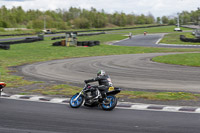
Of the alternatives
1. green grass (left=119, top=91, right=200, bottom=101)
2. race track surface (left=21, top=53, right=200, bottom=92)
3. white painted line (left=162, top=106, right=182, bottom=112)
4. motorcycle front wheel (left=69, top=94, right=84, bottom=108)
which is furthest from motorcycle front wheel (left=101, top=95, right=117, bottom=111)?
race track surface (left=21, top=53, right=200, bottom=92)

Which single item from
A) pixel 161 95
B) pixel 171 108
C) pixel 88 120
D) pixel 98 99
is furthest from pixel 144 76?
pixel 88 120

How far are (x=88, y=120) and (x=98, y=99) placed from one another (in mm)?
1487

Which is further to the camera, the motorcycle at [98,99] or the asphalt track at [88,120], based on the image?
the motorcycle at [98,99]

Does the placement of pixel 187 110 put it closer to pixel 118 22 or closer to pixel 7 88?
pixel 7 88

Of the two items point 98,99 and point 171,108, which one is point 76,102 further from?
point 171,108

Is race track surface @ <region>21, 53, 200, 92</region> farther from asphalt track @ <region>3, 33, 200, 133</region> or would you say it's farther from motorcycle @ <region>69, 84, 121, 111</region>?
asphalt track @ <region>3, 33, 200, 133</region>

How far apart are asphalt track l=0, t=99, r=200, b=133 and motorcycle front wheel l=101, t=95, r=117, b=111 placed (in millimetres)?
179

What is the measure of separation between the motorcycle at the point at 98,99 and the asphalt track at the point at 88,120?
0.19 m

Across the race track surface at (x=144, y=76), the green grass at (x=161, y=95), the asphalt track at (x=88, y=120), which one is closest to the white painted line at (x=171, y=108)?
the asphalt track at (x=88, y=120)

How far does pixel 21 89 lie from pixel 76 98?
446 cm

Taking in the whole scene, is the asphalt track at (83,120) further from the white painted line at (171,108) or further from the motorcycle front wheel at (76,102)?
the white painted line at (171,108)

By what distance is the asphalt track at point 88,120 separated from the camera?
750cm

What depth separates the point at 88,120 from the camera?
841 cm

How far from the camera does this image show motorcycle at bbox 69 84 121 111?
31.3 feet
